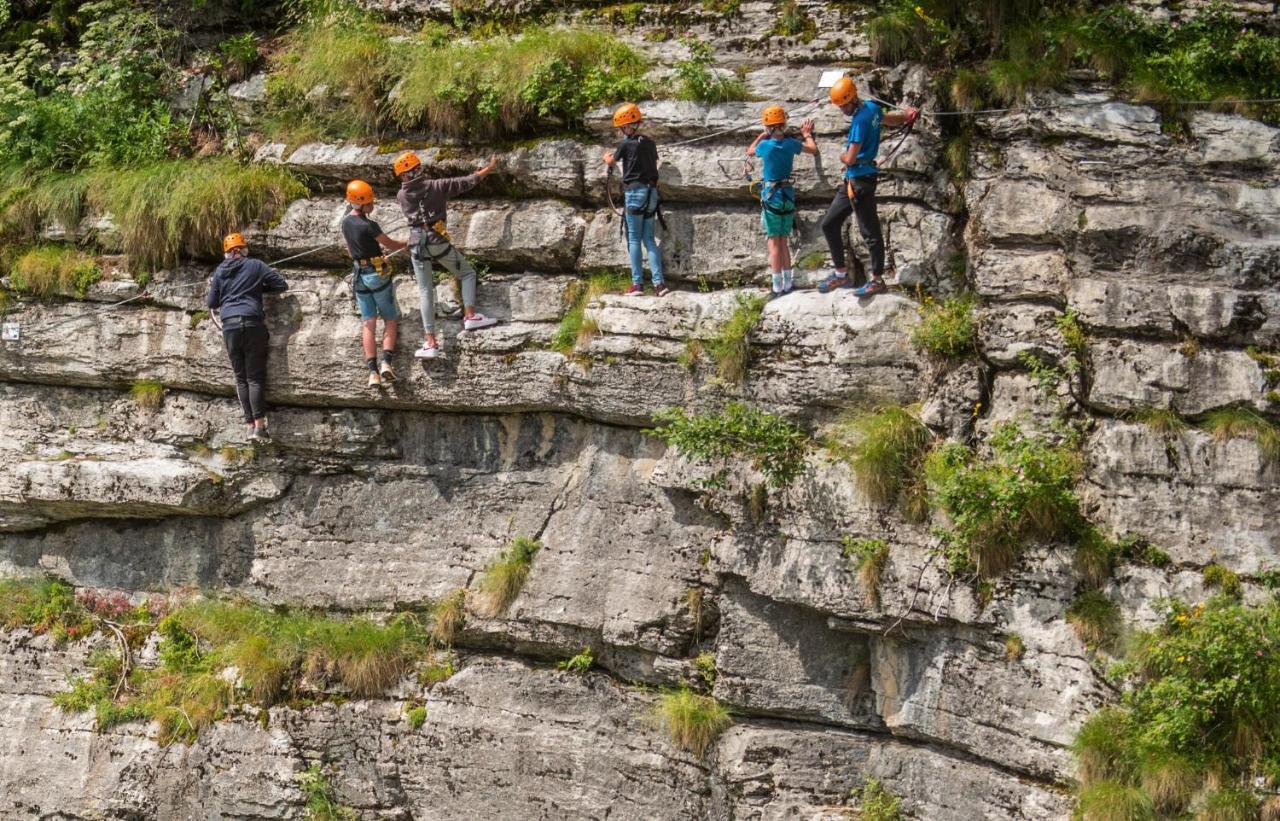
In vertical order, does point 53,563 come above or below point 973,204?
below

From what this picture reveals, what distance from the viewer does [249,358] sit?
14.6 metres

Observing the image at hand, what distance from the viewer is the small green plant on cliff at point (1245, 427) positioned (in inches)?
446

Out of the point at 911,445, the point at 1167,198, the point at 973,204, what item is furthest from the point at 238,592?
the point at 1167,198

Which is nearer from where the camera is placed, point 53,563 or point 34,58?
point 53,563

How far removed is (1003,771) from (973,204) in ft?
16.8

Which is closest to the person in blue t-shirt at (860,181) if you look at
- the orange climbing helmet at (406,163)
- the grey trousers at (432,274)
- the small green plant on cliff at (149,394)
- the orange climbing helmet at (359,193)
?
the grey trousers at (432,274)

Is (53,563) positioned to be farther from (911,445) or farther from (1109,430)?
(1109,430)

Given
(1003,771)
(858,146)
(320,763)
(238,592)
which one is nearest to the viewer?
(1003,771)

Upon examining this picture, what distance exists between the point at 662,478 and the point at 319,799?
4.62 m

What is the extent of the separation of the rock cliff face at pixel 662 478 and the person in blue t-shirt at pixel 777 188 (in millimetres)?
393

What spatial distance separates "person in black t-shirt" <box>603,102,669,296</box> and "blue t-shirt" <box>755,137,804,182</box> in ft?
3.60

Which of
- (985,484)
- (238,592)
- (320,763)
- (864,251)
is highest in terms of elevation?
(864,251)

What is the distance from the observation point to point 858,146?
41.3 feet

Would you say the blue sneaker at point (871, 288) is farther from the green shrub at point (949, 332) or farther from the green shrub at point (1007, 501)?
the green shrub at point (1007, 501)
